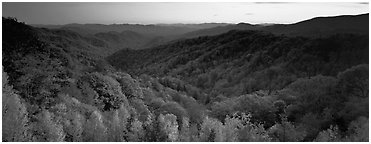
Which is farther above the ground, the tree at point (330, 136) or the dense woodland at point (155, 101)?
the dense woodland at point (155, 101)

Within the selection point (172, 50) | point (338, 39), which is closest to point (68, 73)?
point (338, 39)

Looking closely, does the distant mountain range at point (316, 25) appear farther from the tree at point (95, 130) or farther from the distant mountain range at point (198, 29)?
the tree at point (95, 130)

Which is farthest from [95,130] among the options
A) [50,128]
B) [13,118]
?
[13,118]

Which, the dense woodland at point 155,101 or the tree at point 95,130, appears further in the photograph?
the dense woodland at point 155,101

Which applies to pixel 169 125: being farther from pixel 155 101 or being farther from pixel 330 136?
pixel 330 136

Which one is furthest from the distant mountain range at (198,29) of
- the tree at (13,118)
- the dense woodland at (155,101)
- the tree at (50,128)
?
the tree at (50,128)

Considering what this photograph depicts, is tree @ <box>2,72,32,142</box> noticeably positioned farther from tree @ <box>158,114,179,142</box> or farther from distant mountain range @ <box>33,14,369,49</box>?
tree @ <box>158,114,179,142</box>

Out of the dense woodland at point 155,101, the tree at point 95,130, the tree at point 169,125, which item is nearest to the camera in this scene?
the tree at point 95,130

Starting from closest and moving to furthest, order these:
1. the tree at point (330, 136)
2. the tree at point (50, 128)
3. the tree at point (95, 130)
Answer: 1. the tree at point (50, 128)
2. the tree at point (95, 130)
3. the tree at point (330, 136)

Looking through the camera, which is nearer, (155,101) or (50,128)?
(50,128)

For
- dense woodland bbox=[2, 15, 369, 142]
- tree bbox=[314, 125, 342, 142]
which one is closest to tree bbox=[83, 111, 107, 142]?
dense woodland bbox=[2, 15, 369, 142]
